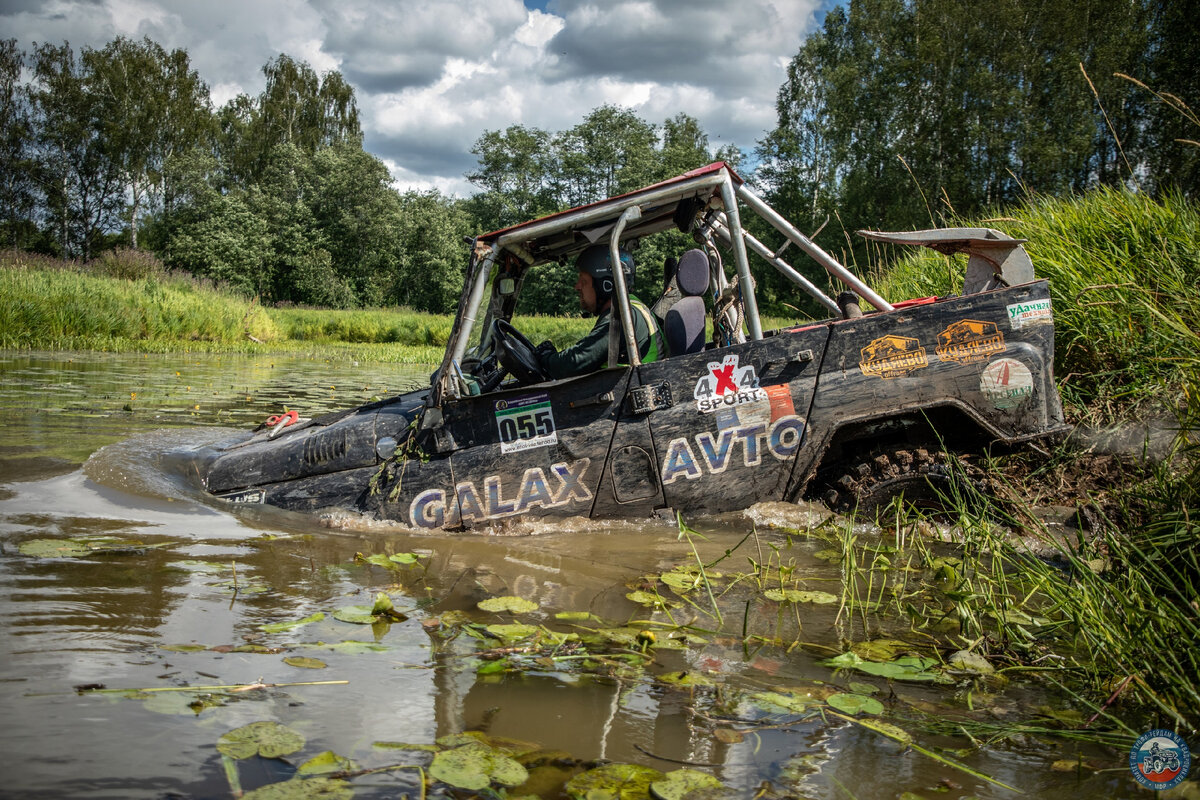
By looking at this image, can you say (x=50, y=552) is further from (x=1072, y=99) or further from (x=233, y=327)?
(x=1072, y=99)

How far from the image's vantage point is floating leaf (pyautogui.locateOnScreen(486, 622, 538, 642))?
8.78 feet

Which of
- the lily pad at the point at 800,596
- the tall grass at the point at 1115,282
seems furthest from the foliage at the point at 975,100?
the lily pad at the point at 800,596

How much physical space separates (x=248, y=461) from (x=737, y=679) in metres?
3.63

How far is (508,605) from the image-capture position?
3.03 m

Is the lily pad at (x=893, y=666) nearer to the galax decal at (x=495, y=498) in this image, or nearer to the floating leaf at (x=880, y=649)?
the floating leaf at (x=880, y=649)

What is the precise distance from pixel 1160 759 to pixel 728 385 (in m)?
2.54

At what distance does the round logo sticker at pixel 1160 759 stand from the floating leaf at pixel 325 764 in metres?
1.91

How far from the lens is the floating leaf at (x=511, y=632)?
8.78ft

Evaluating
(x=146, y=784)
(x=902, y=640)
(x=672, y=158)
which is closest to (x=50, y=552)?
(x=146, y=784)

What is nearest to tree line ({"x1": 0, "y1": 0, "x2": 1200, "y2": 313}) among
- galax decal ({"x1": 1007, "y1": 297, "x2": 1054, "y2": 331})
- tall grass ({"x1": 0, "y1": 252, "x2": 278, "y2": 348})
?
tall grass ({"x1": 0, "y1": 252, "x2": 278, "y2": 348})

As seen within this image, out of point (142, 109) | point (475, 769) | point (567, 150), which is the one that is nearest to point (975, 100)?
point (567, 150)

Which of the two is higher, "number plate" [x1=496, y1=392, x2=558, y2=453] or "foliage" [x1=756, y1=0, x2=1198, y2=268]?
"foliage" [x1=756, y1=0, x2=1198, y2=268]

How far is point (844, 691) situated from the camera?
7.75 feet

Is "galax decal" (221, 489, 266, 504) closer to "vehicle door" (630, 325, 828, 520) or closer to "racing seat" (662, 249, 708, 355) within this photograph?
"vehicle door" (630, 325, 828, 520)
